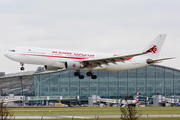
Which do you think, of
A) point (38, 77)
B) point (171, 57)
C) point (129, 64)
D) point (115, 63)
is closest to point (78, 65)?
point (115, 63)

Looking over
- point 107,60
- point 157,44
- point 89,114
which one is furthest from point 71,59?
point 157,44

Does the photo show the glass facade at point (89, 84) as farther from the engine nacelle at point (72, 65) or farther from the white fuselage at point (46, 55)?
the engine nacelle at point (72, 65)

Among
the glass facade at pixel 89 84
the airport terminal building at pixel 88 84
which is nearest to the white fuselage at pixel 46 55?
the airport terminal building at pixel 88 84

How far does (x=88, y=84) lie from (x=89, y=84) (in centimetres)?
42

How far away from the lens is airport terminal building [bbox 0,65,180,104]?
→ 413 feet

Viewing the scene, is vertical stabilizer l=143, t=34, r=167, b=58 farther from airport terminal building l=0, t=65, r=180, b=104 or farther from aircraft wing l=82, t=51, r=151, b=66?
airport terminal building l=0, t=65, r=180, b=104

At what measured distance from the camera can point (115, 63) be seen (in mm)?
60812

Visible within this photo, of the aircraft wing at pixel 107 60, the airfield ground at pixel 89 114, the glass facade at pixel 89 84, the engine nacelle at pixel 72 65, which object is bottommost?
the airfield ground at pixel 89 114

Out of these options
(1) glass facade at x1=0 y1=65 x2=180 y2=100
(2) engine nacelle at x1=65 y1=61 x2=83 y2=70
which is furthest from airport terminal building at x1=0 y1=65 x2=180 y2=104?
(2) engine nacelle at x1=65 y1=61 x2=83 y2=70

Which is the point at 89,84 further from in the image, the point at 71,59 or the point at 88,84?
the point at 71,59

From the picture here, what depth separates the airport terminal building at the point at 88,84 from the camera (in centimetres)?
12582

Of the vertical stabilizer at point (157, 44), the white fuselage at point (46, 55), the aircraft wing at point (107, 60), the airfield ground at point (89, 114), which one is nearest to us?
the white fuselage at point (46, 55)

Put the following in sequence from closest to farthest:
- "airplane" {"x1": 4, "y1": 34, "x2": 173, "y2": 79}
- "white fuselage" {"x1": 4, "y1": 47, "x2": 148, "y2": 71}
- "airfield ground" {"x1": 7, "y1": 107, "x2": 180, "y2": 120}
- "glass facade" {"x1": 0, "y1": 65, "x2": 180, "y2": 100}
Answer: "white fuselage" {"x1": 4, "y1": 47, "x2": 148, "y2": 71}
"airplane" {"x1": 4, "y1": 34, "x2": 173, "y2": 79}
"airfield ground" {"x1": 7, "y1": 107, "x2": 180, "y2": 120}
"glass facade" {"x1": 0, "y1": 65, "x2": 180, "y2": 100}

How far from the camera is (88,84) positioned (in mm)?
126125
